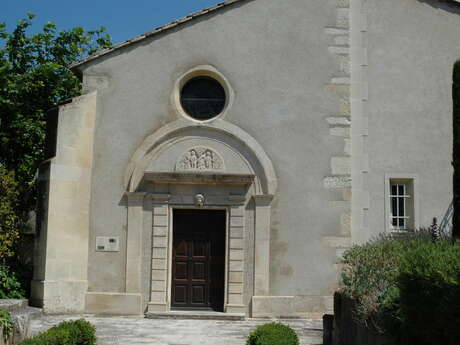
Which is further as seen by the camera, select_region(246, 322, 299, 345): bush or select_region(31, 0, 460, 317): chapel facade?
select_region(31, 0, 460, 317): chapel facade

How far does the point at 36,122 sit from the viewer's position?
16.7 meters

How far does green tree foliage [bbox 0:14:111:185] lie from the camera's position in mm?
16359

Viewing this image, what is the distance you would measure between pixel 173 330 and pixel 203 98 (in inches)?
201

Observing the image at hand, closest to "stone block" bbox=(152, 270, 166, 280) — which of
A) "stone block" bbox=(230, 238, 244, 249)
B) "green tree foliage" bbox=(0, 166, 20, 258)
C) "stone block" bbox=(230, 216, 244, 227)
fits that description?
→ "stone block" bbox=(230, 238, 244, 249)

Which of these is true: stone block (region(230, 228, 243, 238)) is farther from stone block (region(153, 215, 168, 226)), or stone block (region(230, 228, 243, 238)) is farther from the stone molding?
stone block (region(153, 215, 168, 226))

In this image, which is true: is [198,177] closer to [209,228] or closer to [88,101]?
[209,228]

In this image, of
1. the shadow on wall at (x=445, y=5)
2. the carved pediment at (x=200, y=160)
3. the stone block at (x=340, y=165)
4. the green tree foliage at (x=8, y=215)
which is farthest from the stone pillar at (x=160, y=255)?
the shadow on wall at (x=445, y=5)

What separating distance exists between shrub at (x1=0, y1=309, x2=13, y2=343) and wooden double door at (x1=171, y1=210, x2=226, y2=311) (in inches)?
187

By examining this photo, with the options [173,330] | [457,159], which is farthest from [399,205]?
[173,330]

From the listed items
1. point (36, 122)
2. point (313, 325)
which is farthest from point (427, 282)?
point (36, 122)

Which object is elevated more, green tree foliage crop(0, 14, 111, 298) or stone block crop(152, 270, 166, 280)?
green tree foliage crop(0, 14, 111, 298)

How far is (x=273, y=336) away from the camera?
7.61 metres

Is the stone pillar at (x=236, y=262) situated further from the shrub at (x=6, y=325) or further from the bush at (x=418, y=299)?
the shrub at (x=6, y=325)

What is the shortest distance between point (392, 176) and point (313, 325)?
3870 millimetres
